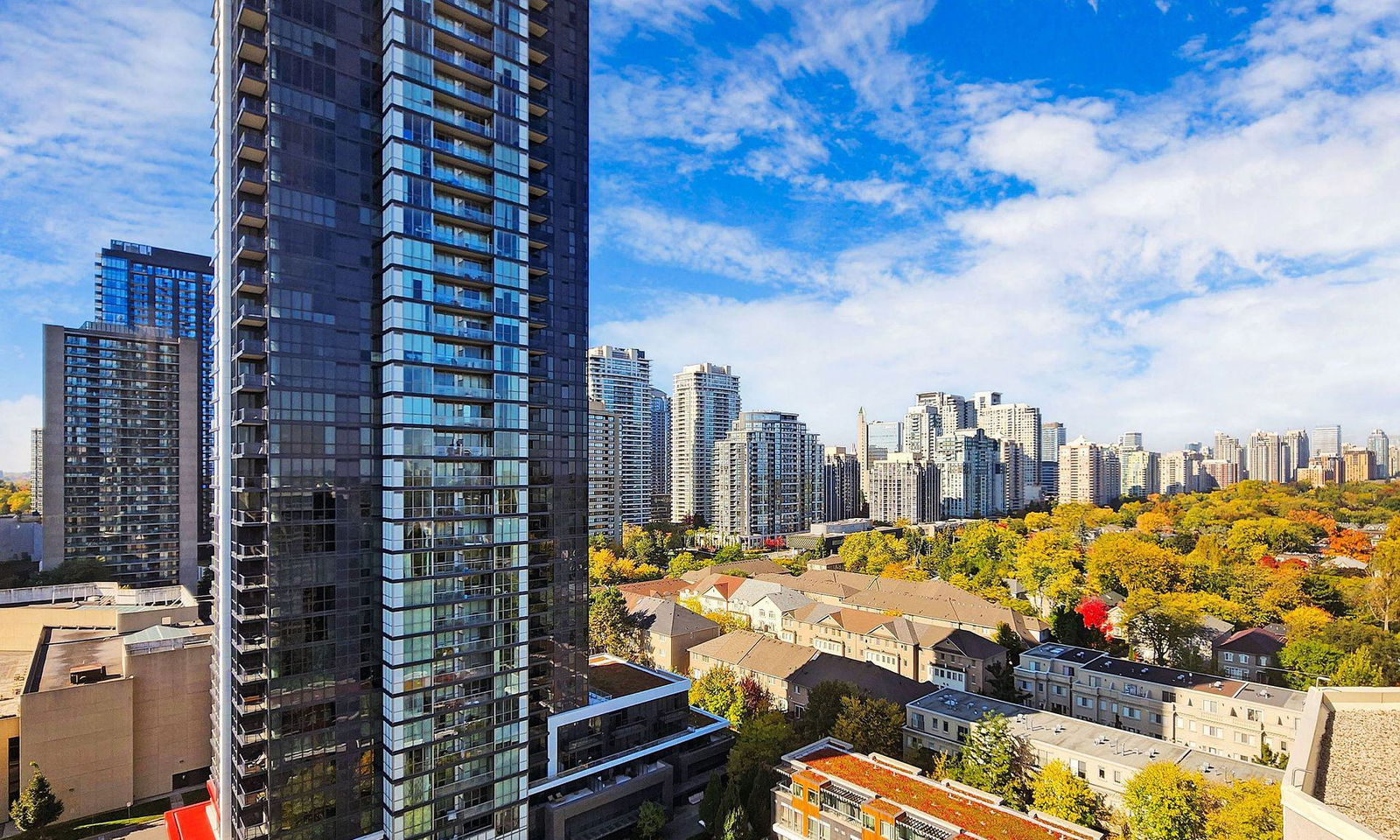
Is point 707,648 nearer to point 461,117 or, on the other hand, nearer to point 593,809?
point 593,809

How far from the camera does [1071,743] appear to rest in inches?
1335

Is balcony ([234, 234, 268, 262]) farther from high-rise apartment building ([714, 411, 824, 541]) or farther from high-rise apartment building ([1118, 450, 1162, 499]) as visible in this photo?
high-rise apartment building ([1118, 450, 1162, 499])

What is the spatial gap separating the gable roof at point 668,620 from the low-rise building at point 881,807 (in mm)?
23472

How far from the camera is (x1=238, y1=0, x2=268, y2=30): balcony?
25.6m

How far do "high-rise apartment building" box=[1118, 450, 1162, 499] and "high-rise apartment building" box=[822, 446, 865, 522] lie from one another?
80.8 metres

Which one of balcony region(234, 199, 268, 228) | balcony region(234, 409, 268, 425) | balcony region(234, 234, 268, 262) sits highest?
balcony region(234, 199, 268, 228)

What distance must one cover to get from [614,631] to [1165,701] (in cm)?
3897

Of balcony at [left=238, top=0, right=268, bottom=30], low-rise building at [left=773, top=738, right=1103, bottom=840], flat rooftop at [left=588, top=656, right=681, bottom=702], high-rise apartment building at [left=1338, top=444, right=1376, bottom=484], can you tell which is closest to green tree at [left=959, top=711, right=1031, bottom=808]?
low-rise building at [left=773, top=738, right=1103, bottom=840]

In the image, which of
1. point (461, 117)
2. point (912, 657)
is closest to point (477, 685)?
point (461, 117)

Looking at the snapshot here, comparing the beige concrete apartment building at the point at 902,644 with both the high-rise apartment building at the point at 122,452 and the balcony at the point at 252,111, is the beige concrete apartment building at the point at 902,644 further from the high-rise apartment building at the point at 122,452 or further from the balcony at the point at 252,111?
the high-rise apartment building at the point at 122,452

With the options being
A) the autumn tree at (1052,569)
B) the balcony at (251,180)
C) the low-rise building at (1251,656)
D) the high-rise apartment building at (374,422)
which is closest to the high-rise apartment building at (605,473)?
the autumn tree at (1052,569)

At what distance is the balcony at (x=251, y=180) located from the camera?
2589 centimetres

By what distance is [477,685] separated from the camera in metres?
29.1

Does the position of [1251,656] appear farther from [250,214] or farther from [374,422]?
[250,214]
